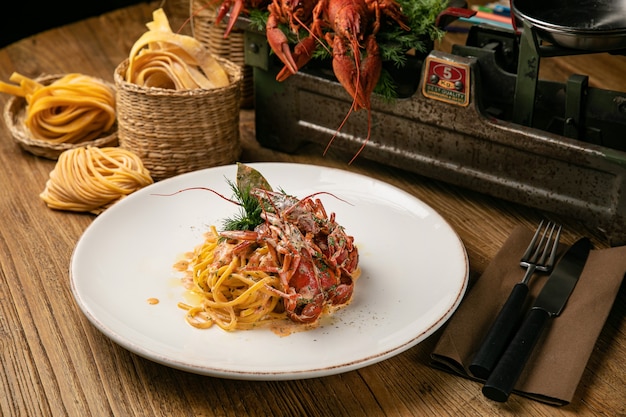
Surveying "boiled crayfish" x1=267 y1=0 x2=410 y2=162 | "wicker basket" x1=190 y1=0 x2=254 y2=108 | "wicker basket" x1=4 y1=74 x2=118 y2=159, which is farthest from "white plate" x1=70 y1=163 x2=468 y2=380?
"wicker basket" x1=190 y1=0 x2=254 y2=108

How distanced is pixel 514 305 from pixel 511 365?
0.56 feet

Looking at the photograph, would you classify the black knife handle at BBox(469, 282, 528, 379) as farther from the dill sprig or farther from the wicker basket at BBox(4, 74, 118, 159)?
the wicker basket at BBox(4, 74, 118, 159)

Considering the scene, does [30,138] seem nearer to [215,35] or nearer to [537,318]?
[215,35]

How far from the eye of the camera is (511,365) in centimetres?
132

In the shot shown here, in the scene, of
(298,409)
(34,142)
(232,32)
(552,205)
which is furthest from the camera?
(232,32)

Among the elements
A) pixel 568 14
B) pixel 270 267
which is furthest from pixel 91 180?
pixel 568 14

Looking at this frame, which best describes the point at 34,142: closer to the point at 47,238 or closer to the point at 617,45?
the point at 47,238

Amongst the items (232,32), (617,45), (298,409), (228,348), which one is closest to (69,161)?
(232,32)

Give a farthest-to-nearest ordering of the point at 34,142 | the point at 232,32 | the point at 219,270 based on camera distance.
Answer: the point at 232,32 < the point at 34,142 < the point at 219,270

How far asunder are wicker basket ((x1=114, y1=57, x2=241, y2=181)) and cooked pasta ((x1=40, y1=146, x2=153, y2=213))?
66 millimetres

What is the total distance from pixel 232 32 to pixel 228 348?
3.85 ft

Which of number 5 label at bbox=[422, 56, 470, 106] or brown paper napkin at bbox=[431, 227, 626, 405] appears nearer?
brown paper napkin at bbox=[431, 227, 626, 405]

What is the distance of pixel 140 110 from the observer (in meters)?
1.93

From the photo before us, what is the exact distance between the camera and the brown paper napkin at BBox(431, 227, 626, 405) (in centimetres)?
136
